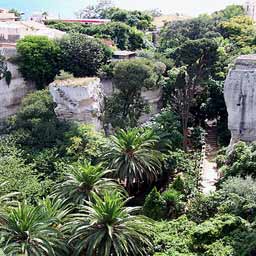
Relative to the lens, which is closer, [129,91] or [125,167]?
[125,167]

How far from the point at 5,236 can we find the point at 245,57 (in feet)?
55.6

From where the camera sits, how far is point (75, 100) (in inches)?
1204

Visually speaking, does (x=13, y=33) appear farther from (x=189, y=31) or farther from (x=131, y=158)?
(x=189, y=31)

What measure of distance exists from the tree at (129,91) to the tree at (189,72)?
198cm

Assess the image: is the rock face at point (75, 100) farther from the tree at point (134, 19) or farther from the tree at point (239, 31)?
the tree at point (134, 19)

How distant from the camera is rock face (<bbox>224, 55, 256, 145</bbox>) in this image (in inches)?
1079

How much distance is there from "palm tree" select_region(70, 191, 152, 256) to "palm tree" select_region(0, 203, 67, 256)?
29.7 inches

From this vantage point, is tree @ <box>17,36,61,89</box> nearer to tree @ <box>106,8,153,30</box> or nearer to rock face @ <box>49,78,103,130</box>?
rock face @ <box>49,78,103,130</box>

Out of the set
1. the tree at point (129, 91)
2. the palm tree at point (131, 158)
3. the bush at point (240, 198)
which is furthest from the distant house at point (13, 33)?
the bush at point (240, 198)

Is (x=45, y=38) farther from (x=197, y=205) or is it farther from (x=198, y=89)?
(x=197, y=205)

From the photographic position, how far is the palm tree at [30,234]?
17.8m

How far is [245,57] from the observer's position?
2834 cm

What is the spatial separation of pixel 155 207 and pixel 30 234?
679 centimetres

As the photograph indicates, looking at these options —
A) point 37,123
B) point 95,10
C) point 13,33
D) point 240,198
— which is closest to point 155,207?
point 240,198
